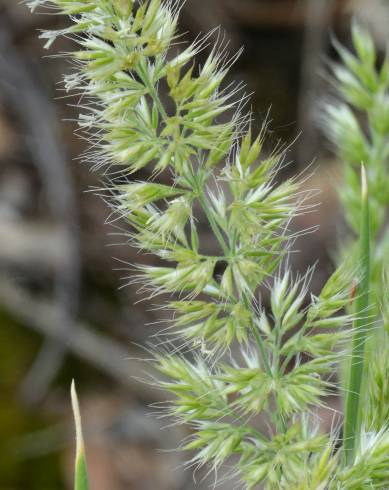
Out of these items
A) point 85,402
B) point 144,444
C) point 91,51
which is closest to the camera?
point 91,51

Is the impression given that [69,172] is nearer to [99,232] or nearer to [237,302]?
[99,232]

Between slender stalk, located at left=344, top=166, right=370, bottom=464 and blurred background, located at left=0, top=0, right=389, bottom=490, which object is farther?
blurred background, located at left=0, top=0, right=389, bottom=490

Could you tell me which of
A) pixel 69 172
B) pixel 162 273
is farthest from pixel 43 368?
pixel 162 273

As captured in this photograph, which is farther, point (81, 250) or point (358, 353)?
point (81, 250)

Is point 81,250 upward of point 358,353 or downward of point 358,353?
downward
